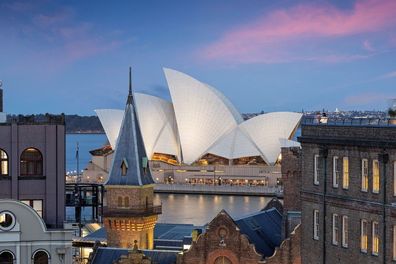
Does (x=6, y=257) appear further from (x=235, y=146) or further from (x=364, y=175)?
(x=235, y=146)

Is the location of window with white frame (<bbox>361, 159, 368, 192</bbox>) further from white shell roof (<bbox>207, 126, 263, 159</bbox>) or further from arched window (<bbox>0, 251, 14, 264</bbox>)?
white shell roof (<bbox>207, 126, 263, 159</bbox>)

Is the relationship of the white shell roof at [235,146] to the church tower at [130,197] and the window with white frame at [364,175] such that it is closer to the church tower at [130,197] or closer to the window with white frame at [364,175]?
the church tower at [130,197]

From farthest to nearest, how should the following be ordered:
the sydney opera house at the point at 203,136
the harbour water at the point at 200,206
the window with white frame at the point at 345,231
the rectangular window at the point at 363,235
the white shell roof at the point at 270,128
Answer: the white shell roof at the point at 270,128 → the sydney opera house at the point at 203,136 → the harbour water at the point at 200,206 → the window with white frame at the point at 345,231 → the rectangular window at the point at 363,235

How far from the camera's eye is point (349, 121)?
116 ft

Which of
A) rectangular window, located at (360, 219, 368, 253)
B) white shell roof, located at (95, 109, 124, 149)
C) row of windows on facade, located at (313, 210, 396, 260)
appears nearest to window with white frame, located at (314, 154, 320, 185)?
row of windows on facade, located at (313, 210, 396, 260)

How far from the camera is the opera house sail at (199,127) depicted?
488 ft

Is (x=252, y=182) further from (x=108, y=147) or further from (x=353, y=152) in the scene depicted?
(x=353, y=152)

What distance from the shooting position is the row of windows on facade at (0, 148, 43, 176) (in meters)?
31.9

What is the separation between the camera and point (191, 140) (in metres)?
160

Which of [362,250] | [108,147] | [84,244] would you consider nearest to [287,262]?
[362,250]

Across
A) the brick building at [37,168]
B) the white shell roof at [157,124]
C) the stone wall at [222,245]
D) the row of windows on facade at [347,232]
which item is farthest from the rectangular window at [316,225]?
the white shell roof at [157,124]

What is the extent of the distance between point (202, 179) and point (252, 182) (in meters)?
9.77

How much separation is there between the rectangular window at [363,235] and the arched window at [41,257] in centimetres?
1154

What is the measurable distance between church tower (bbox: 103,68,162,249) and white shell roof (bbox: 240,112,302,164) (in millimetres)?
98664
